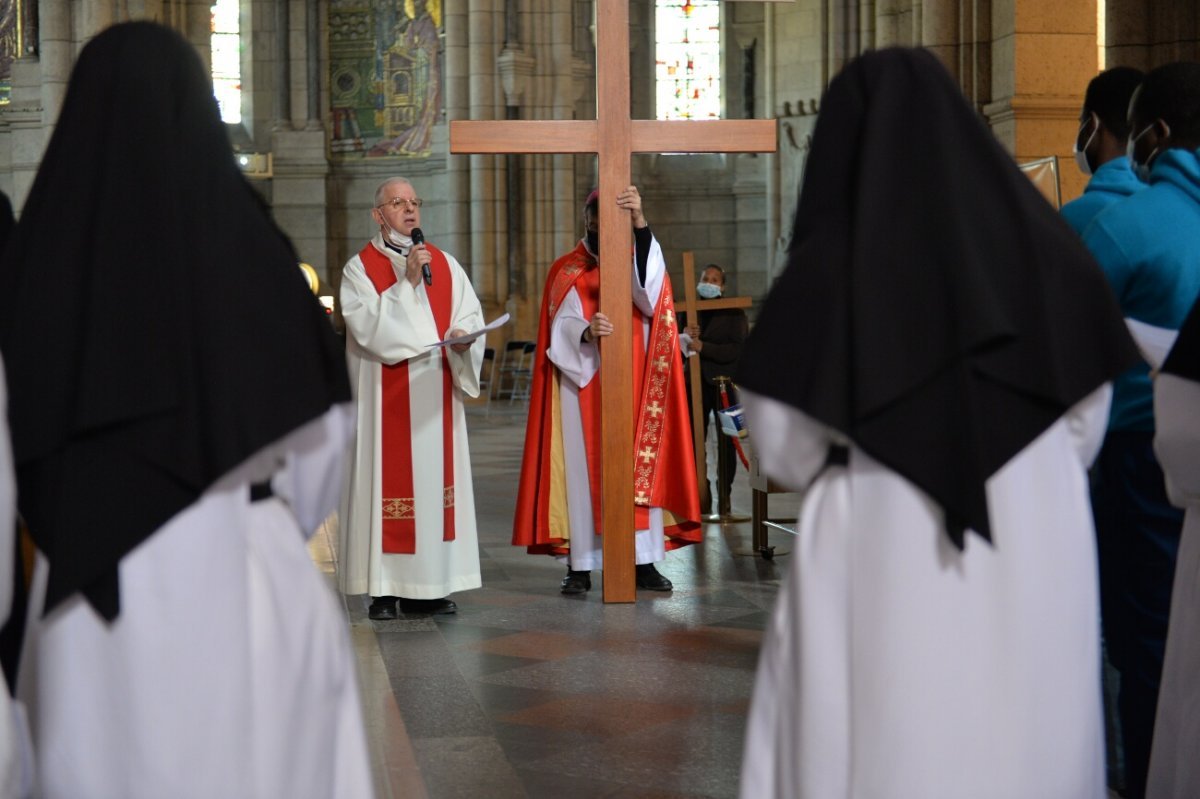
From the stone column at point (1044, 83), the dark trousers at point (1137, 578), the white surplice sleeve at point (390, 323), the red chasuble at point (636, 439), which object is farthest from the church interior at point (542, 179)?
the white surplice sleeve at point (390, 323)

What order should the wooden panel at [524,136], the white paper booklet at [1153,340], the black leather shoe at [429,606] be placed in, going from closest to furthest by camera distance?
the white paper booklet at [1153,340] → the wooden panel at [524,136] → the black leather shoe at [429,606]

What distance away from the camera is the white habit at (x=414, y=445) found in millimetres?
6836

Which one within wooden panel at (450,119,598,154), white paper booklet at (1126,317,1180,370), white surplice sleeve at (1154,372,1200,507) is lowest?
white surplice sleeve at (1154,372,1200,507)

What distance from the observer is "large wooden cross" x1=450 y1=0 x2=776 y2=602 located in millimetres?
6566

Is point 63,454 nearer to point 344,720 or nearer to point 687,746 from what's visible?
point 344,720

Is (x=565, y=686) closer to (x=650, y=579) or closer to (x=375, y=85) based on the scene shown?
(x=650, y=579)

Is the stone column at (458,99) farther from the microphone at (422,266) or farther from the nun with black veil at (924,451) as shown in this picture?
the nun with black veil at (924,451)

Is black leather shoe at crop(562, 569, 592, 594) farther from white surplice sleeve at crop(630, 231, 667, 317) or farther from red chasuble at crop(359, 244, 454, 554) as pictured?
white surplice sleeve at crop(630, 231, 667, 317)

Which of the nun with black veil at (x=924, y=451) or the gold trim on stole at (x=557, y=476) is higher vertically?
the nun with black veil at (x=924, y=451)

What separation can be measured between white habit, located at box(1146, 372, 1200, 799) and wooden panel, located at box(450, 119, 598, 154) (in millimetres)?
3890

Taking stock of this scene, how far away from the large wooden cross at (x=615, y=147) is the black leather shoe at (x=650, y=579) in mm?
556

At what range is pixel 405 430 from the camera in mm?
6938

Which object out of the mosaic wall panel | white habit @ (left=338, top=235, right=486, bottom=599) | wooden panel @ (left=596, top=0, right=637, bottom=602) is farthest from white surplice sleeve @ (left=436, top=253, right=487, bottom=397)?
the mosaic wall panel

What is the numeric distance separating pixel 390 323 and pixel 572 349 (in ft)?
3.06
